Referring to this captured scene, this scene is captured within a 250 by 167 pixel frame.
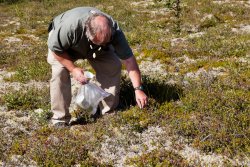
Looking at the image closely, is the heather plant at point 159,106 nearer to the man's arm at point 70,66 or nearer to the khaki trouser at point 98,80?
the khaki trouser at point 98,80

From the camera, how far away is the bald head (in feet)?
22.3

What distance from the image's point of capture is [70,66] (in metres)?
7.73

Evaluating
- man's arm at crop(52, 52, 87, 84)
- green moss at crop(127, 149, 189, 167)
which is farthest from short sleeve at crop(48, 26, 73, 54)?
green moss at crop(127, 149, 189, 167)

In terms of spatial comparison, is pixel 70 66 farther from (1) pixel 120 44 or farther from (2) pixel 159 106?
(2) pixel 159 106

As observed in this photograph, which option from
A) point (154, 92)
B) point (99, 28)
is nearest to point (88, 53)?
point (99, 28)

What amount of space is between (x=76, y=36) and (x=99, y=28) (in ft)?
2.65

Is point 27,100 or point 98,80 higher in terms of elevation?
point 98,80

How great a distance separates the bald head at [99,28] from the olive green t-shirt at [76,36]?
1.25ft

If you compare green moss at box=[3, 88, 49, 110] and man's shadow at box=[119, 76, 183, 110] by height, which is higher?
man's shadow at box=[119, 76, 183, 110]

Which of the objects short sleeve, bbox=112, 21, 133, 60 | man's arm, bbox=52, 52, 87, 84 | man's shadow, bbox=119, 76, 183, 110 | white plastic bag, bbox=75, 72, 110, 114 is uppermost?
short sleeve, bbox=112, 21, 133, 60

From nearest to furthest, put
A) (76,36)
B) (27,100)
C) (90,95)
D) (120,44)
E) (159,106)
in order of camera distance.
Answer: (76,36), (120,44), (90,95), (159,106), (27,100)

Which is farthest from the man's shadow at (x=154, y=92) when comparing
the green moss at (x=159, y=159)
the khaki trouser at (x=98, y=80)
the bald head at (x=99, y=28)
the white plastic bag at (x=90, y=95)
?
the bald head at (x=99, y=28)

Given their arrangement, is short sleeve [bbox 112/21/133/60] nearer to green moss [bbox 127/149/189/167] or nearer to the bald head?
the bald head

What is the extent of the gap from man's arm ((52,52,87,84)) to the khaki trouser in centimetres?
26
